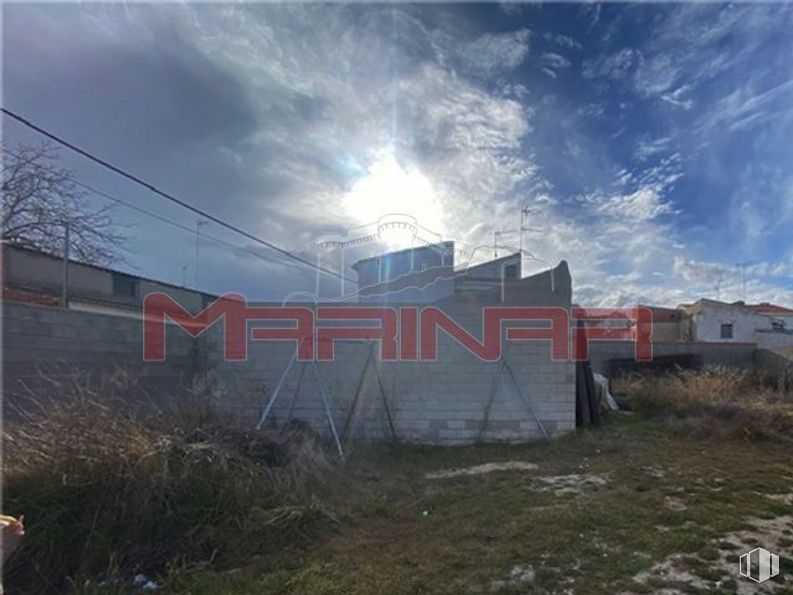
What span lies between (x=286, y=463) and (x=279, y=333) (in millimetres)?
3167

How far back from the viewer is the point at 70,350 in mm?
5246

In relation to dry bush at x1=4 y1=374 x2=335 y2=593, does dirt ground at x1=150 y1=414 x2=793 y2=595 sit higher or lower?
lower

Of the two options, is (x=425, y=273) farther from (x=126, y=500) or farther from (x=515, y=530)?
(x=126, y=500)

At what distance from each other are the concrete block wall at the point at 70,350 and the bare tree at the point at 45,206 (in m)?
4.74

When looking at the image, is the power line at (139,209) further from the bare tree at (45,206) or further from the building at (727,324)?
the building at (727,324)

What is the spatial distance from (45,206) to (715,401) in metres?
14.6

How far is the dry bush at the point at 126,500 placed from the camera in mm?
3135

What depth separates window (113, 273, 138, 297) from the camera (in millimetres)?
13778

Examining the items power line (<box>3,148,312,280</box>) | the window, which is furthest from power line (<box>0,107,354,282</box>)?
the window

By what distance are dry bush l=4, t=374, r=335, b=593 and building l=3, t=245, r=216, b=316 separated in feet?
14.0

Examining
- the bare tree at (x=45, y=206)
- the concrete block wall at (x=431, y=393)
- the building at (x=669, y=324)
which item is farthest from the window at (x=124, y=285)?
the building at (x=669, y=324)

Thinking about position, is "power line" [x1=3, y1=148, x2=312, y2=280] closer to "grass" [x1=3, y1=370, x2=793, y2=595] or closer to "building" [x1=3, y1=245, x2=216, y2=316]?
"building" [x1=3, y1=245, x2=216, y2=316]

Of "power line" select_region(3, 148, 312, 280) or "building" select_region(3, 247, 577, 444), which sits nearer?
"building" select_region(3, 247, 577, 444)

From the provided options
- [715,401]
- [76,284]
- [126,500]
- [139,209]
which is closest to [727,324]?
[715,401]
